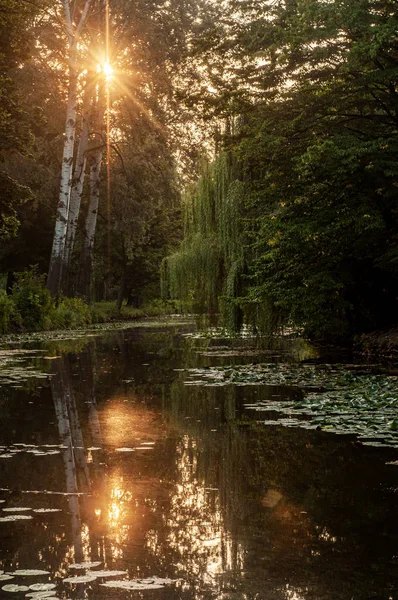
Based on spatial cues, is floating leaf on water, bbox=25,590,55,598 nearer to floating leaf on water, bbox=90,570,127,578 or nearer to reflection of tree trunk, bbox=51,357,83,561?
floating leaf on water, bbox=90,570,127,578

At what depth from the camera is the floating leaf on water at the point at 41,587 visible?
3.65 meters

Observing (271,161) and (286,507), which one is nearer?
(286,507)

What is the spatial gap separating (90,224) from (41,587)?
38522 millimetres

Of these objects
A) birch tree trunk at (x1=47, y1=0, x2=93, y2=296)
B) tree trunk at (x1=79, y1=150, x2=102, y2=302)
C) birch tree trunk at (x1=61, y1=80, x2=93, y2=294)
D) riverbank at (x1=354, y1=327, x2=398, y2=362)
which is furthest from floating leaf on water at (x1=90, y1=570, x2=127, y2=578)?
tree trunk at (x1=79, y1=150, x2=102, y2=302)

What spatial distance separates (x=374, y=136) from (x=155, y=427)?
36.6 ft

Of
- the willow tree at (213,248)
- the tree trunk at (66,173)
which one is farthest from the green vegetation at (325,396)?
the tree trunk at (66,173)

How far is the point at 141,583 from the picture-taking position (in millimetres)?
3719

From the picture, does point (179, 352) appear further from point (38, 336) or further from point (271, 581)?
point (271, 581)

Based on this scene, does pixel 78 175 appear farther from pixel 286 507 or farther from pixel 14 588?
pixel 14 588

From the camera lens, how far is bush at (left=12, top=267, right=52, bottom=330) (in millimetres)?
31969

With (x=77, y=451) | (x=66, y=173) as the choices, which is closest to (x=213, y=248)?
(x=66, y=173)

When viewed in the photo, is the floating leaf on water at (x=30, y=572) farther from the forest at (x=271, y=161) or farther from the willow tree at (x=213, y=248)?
the willow tree at (x=213, y=248)

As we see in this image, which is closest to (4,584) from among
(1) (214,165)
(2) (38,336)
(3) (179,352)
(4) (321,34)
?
(4) (321,34)

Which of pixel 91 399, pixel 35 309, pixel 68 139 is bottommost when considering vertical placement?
pixel 91 399
